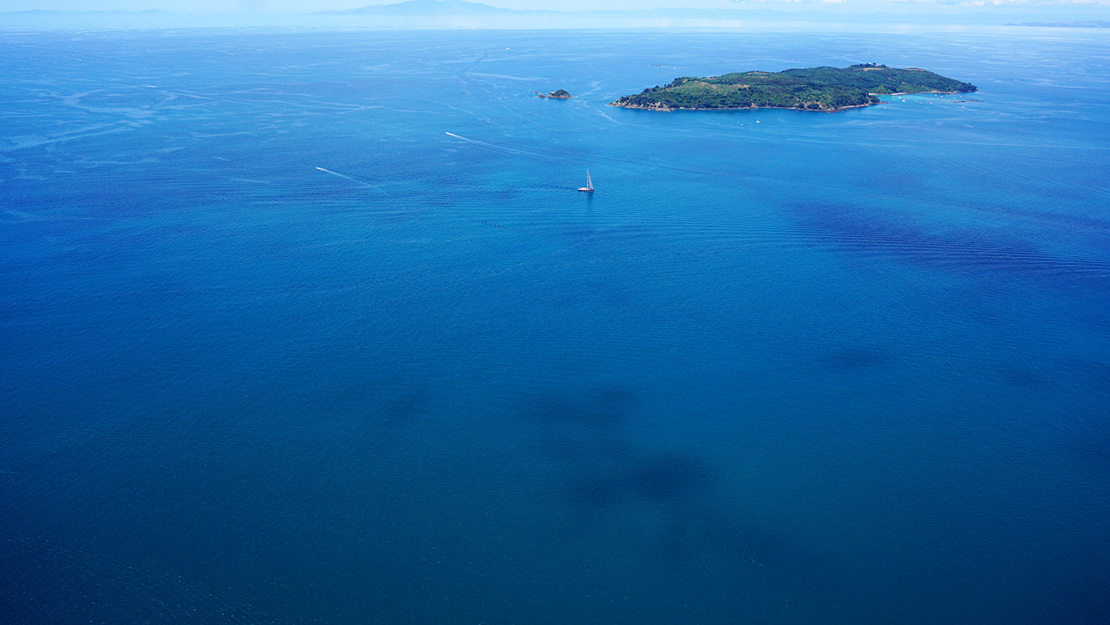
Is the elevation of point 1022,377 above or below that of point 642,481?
above

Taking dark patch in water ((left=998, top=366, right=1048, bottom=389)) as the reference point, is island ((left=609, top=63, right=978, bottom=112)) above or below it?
above

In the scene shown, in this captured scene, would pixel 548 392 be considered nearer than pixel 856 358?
Yes

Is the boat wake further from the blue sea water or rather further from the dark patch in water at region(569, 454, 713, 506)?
the dark patch in water at region(569, 454, 713, 506)

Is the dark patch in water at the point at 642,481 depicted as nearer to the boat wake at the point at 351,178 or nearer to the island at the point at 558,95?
the boat wake at the point at 351,178

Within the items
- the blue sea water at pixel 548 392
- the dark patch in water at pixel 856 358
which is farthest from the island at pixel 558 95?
the dark patch in water at pixel 856 358

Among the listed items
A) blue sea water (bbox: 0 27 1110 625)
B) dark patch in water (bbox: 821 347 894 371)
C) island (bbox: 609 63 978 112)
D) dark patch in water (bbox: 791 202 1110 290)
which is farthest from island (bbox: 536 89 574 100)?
dark patch in water (bbox: 821 347 894 371)

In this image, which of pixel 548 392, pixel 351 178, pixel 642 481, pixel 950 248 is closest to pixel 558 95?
pixel 351 178

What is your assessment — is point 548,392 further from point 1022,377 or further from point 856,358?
point 1022,377
